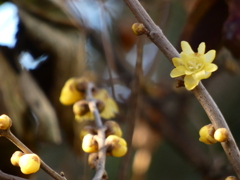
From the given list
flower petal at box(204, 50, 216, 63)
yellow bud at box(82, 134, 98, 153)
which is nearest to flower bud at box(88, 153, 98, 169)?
yellow bud at box(82, 134, 98, 153)

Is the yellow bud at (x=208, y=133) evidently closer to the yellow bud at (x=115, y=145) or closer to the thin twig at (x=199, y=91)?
the thin twig at (x=199, y=91)

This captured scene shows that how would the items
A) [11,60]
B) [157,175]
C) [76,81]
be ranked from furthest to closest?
[157,175] < [11,60] < [76,81]

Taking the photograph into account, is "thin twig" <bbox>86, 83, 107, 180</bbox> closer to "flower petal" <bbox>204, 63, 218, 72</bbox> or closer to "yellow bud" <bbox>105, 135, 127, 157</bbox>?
"yellow bud" <bbox>105, 135, 127, 157</bbox>

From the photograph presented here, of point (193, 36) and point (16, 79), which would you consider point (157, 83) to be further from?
point (16, 79)

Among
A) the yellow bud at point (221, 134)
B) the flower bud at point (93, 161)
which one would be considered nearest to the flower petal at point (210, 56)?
the yellow bud at point (221, 134)

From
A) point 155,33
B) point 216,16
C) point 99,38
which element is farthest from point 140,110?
point 155,33

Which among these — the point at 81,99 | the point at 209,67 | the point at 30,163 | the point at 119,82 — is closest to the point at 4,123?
the point at 30,163
